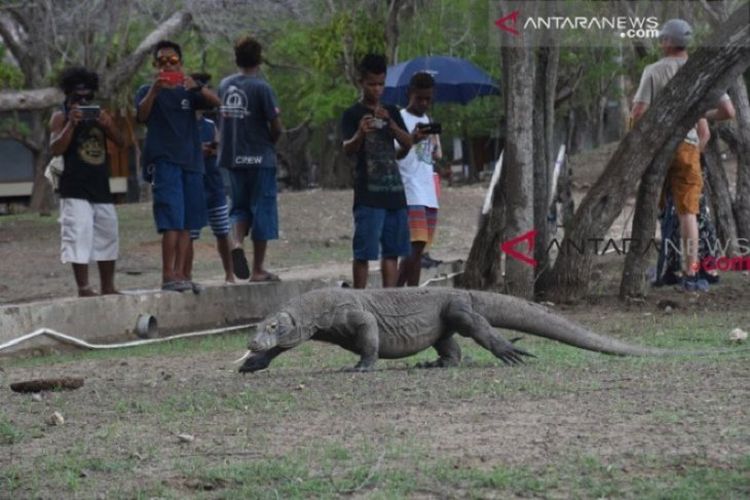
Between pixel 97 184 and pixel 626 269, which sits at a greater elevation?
pixel 97 184

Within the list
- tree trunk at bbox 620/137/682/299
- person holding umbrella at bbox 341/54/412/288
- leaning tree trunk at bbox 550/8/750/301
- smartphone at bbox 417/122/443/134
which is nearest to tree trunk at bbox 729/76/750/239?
tree trunk at bbox 620/137/682/299

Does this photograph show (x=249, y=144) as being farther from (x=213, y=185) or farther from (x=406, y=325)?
(x=406, y=325)

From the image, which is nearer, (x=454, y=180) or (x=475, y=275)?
(x=475, y=275)

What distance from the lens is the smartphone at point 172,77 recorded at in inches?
454

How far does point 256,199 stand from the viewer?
12.5 meters

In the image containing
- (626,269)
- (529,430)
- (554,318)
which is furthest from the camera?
(626,269)

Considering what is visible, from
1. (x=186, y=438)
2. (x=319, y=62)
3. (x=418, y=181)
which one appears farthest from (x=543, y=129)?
(x=319, y=62)

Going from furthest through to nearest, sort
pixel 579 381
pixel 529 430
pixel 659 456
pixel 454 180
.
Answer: pixel 454 180 → pixel 579 381 → pixel 529 430 → pixel 659 456

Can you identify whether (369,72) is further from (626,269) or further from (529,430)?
(529,430)

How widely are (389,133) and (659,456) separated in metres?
5.98

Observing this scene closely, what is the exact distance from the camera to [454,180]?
50.5 m

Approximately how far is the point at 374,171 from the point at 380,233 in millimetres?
501

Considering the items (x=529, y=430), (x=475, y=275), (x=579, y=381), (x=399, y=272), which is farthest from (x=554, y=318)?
(x=475, y=275)

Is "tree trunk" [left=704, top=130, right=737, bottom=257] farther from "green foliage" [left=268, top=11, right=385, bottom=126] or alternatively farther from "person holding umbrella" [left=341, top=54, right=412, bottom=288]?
"green foliage" [left=268, top=11, right=385, bottom=126]
